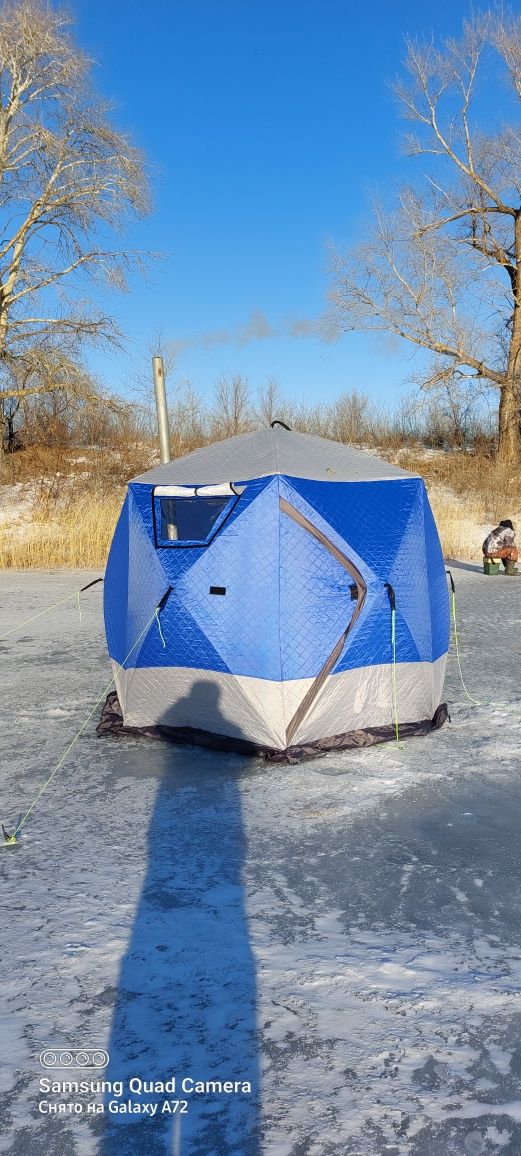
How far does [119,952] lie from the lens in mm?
3006

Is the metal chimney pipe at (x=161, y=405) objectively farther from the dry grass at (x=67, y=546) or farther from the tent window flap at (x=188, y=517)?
the tent window flap at (x=188, y=517)

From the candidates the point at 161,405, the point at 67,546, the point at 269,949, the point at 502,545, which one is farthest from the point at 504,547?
the point at 269,949

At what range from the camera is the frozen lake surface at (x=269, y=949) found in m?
2.26

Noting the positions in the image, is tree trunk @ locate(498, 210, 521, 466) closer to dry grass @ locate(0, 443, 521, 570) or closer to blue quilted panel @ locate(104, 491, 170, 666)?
dry grass @ locate(0, 443, 521, 570)

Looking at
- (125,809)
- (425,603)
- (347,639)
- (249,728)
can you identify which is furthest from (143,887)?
(425,603)

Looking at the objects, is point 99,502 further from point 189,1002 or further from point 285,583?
point 189,1002

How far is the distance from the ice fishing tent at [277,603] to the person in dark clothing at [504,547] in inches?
331

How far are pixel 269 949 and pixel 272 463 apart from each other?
10.3ft

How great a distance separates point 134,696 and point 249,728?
3.20ft

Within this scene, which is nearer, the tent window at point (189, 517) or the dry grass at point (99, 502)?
the tent window at point (189, 517)

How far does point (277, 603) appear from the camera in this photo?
5.07 meters

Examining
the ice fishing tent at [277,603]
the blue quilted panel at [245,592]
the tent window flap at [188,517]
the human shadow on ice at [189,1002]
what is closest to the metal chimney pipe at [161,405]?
the ice fishing tent at [277,603]

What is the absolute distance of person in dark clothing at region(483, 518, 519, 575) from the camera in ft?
45.1

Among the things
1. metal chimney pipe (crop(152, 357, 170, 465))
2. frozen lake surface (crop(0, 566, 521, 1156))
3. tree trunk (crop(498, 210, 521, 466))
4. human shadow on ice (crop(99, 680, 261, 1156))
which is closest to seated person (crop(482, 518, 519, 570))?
metal chimney pipe (crop(152, 357, 170, 465))
